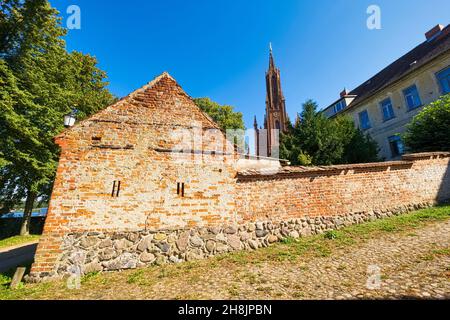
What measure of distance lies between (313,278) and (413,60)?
22.6 m

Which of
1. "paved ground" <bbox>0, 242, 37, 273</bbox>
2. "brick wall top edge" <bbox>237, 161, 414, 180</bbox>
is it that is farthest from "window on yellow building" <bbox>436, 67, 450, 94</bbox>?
"paved ground" <bbox>0, 242, 37, 273</bbox>

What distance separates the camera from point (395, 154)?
16.9 metres

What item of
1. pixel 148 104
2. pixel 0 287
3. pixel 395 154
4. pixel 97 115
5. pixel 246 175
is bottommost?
pixel 0 287

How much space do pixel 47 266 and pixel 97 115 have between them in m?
4.11

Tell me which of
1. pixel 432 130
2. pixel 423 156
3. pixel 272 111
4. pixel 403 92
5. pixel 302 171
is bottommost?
pixel 302 171

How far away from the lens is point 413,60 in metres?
17.3

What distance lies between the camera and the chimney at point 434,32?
17.5 metres

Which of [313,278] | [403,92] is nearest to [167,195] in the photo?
[313,278]

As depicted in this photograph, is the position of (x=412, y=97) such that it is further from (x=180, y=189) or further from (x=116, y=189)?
(x=116, y=189)

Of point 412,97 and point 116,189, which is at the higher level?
point 412,97

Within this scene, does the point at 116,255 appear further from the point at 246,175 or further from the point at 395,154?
the point at 395,154

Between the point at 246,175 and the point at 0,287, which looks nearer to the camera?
the point at 0,287
